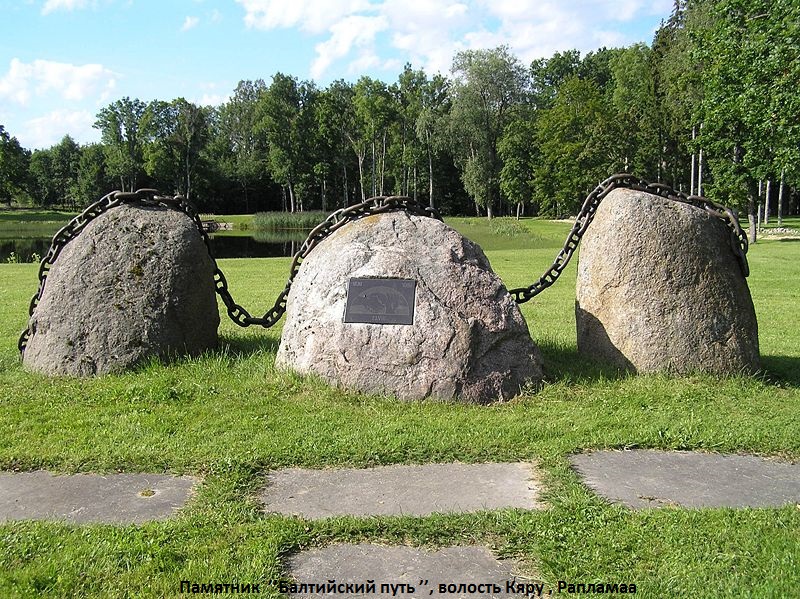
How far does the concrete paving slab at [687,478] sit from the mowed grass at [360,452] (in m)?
0.16

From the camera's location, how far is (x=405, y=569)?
11.0 ft

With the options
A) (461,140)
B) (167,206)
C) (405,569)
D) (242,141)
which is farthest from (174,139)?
(405,569)

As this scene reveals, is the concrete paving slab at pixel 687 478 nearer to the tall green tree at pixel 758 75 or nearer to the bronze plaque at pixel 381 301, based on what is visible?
the bronze plaque at pixel 381 301

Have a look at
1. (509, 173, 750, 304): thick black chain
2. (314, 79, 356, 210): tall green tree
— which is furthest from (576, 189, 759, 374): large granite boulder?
(314, 79, 356, 210): tall green tree

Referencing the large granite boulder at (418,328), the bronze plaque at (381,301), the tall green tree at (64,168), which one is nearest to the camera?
the large granite boulder at (418,328)

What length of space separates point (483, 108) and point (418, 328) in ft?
184

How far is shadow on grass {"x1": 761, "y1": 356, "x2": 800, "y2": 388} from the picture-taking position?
696 centimetres

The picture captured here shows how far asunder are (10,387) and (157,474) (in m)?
2.69

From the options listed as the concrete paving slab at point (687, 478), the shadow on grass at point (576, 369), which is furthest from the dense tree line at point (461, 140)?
the concrete paving slab at point (687, 478)

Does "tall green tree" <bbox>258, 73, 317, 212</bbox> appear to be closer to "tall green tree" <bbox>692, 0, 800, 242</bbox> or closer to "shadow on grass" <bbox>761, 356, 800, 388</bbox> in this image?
"tall green tree" <bbox>692, 0, 800, 242</bbox>

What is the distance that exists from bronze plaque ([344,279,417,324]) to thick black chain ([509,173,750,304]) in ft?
4.18

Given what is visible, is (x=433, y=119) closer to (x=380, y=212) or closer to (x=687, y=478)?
(x=380, y=212)

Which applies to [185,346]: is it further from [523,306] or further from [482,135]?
[482,135]

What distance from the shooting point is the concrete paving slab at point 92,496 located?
395 cm
